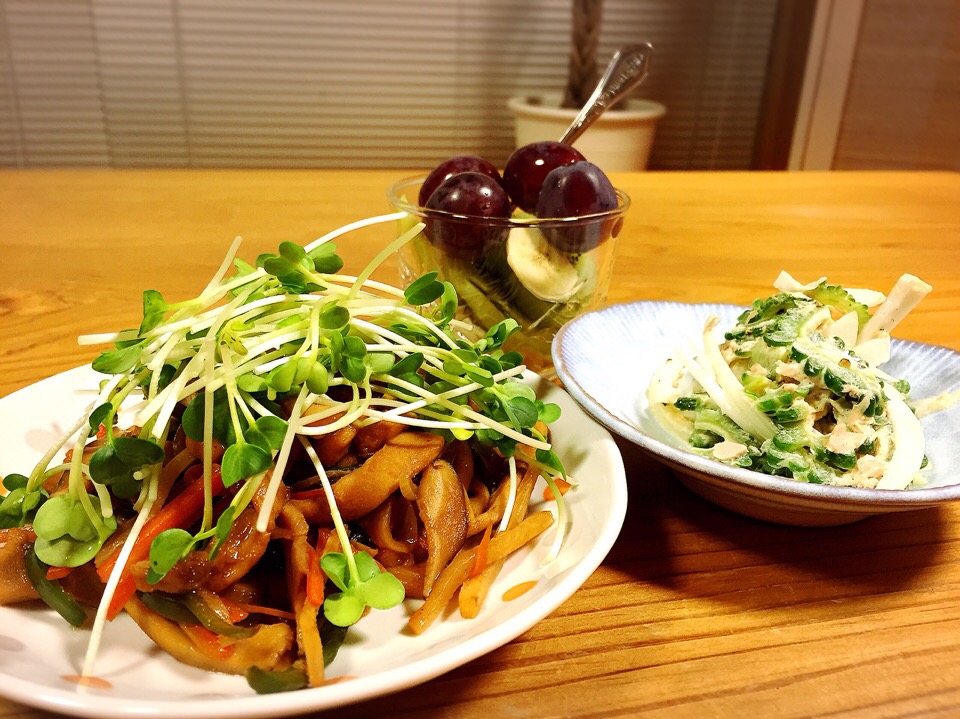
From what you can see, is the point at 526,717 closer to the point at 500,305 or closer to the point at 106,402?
the point at 106,402

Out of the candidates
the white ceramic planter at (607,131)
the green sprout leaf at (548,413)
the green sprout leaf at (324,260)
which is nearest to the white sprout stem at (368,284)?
the green sprout leaf at (324,260)

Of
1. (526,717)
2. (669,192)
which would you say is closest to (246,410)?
(526,717)

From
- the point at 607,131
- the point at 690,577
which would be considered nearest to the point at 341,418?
the point at 690,577

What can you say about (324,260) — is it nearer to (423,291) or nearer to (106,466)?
(423,291)

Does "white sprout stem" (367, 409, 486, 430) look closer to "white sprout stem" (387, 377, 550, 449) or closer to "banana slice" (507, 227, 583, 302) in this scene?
"white sprout stem" (387, 377, 550, 449)

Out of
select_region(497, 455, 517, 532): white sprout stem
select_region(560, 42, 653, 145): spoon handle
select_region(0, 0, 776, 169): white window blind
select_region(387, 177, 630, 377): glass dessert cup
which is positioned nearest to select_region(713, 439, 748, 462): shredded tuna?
select_region(497, 455, 517, 532): white sprout stem

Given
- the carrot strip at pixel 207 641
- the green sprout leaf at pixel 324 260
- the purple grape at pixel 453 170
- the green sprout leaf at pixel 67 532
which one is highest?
the purple grape at pixel 453 170

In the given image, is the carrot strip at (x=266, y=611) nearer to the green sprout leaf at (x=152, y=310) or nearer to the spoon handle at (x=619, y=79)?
the green sprout leaf at (x=152, y=310)
